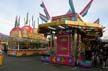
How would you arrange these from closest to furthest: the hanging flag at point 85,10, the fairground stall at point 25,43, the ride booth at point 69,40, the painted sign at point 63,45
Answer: the ride booth at point 69,40 → the painted sign at point 63,45 → the hanging flag at point 85,10 → the fairground stall at point 25,43

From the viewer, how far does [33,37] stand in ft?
110

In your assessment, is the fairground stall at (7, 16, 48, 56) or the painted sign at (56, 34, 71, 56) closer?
the painted sign at (56, 34, 71, 56)

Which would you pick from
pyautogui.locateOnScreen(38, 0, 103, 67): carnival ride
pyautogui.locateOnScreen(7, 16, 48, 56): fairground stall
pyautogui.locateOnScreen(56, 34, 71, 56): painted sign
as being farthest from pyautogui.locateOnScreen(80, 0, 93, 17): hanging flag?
pyautogui.locateOnScreen(7, 16, 48, 56): fairground stall

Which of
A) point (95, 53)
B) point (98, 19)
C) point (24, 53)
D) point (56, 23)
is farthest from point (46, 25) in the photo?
point (24, 53)

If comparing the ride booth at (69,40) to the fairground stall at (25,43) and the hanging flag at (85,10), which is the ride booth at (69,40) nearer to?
the hanging flag at (85,10)

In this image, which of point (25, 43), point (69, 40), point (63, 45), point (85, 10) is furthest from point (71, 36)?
point (25, 43)

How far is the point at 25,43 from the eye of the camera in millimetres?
30422

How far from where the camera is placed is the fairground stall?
29328 millimetres

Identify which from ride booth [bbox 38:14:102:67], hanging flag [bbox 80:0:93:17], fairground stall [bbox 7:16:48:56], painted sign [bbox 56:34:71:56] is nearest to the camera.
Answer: ride booth [bbox 38:14:102:67]

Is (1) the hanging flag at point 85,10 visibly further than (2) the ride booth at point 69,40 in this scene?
Yes

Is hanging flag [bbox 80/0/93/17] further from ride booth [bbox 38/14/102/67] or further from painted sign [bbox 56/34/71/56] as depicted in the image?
painted sign [bbox 56/34/71/56]

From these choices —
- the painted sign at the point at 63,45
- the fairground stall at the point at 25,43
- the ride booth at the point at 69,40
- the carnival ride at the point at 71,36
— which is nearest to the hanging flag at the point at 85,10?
the carnival ride at the point at 71,36

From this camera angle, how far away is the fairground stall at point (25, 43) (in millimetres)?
29328

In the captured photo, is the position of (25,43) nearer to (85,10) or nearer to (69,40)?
(69,40)
